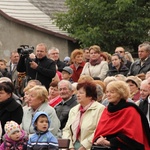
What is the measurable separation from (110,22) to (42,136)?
68.0ft

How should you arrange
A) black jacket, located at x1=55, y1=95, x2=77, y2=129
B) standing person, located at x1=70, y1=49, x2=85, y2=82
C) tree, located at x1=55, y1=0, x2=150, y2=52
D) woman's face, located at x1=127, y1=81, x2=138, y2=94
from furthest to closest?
tree, located at x1=55, y1=0, x2=150, y2=52
standing person, located at x1=70, y1=49, x2=85, y2=82
woman's face, located at x1=127, y1=81, x2=138, y2=94
black jacket, located at x1=55, y1=95, x2=77, y2=129

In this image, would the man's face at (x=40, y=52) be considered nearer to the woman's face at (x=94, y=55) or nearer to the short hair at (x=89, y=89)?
the woman's face at (x=94, y=55)

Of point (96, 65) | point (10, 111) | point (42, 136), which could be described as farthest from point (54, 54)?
point (42, 136)

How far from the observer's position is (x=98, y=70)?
2003 centimetres

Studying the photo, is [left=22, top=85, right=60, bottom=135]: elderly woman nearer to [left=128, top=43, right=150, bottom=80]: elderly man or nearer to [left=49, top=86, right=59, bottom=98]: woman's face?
[left=49, top=86, right=59, bottom=98]: woman's face

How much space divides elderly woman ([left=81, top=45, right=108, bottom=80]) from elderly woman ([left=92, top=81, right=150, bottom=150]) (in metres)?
6.09

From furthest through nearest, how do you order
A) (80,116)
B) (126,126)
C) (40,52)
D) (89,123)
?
(40,52), (80,116), (89,123), (126,126)

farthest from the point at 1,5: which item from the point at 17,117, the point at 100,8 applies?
the point at 17,117

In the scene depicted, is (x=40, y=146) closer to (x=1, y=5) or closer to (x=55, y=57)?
(x=55, y=57)

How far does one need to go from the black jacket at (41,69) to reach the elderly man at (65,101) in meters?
2.96

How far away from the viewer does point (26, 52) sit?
19.1 metres

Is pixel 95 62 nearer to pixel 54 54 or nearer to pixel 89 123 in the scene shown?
pixel 54 54

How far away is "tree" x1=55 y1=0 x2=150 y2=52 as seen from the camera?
33.6 metres

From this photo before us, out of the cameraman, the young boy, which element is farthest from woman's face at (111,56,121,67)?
the cameraman
